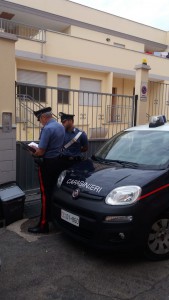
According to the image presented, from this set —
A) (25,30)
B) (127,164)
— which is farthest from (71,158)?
(25,30)

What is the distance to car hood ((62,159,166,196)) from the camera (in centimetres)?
318

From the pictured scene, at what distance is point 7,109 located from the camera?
4.76 metres

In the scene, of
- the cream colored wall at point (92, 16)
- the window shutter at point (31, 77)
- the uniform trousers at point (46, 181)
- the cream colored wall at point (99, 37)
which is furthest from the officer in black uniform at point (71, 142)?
the cream colored wall at point (99, 37)

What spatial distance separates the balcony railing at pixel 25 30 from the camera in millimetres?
12461

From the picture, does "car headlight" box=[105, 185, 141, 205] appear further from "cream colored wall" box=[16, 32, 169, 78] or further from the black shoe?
"cream colored wall" box=[16, 32, 169, 78]

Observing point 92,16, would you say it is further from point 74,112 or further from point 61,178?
point 61,178

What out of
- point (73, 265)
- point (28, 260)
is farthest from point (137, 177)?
point (28, 260)

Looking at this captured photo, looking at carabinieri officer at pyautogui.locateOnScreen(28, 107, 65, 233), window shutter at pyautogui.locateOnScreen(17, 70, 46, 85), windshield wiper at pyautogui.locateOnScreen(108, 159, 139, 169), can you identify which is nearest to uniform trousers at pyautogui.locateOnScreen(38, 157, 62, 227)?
carabinieri officer at pyautogui.locateOnScreen(28, 107, 65, 233)

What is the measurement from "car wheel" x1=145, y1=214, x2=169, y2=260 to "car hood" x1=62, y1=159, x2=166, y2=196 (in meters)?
0.51

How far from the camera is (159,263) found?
3217mm

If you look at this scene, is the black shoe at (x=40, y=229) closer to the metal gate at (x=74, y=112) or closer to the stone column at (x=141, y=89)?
the metal gate at (x=74, y=112)

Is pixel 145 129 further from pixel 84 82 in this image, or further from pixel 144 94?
pixel 84 82

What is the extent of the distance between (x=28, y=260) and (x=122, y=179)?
146cm

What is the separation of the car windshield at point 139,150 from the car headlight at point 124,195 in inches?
22.2
